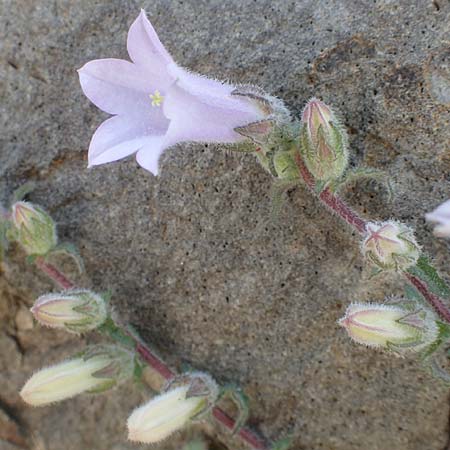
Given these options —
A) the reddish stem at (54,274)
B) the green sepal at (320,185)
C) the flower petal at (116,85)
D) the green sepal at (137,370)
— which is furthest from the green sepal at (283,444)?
the flower petal at (116,85)

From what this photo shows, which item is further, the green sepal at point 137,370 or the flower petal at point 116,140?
the green sepal at point 137,370

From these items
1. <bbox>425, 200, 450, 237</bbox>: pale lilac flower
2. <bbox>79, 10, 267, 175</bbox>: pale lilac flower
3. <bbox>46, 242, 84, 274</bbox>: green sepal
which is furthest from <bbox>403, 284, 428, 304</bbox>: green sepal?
<bbox>46, 242, 84, 274</bbox>: green sepal

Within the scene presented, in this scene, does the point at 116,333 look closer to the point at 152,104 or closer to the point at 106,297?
the point at 106,297

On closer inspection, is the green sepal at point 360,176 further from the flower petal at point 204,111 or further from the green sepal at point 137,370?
the green sepal at point 137,370

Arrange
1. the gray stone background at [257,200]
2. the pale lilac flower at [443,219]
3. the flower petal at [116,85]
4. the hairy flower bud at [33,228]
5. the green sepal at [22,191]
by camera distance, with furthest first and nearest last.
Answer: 1. the green sepal at [22,191]
2. the hairy flower bud at [33,228]
3. the gray stone background at [257,200]
4. the flower petal at [116,85]
5. the pale lilac flower at [443,219]

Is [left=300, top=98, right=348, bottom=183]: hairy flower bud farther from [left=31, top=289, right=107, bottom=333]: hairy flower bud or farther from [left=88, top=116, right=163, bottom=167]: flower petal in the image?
[left=31, top=289, right=107, bottom=333]: hairy flower bud

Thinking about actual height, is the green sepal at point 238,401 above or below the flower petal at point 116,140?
below
